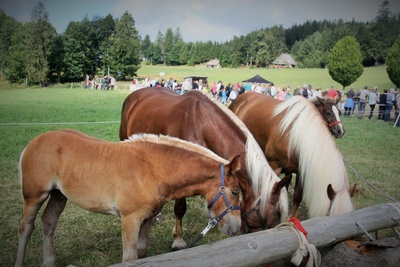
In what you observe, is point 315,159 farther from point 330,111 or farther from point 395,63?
point 395,63

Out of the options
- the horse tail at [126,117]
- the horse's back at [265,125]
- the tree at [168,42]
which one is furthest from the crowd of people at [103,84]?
the tree at [168,42]

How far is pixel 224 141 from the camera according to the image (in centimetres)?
355

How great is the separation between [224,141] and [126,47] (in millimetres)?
55103

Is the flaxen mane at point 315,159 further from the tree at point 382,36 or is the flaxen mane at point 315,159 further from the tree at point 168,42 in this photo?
the tree at point 168,42

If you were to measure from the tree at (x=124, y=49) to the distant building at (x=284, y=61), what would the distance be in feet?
149

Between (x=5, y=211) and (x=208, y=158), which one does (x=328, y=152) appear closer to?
(x=208, y=158)

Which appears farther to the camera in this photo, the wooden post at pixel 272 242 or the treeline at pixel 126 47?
the treeline at pixel 126 47

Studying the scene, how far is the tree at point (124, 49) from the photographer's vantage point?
5344 centimetres

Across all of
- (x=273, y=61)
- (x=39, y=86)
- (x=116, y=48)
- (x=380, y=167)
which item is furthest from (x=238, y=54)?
(x=380, y=167)

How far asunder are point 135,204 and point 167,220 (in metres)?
2.27

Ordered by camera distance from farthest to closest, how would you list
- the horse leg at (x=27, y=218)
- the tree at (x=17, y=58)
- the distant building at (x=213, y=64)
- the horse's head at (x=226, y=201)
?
the distant building at (x=213, y=64) → the tree at (x=17, y=58) → the horse leg at (x=27, y=218) → the horse's head at (x=226, y=201)

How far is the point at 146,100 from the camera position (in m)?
5.92

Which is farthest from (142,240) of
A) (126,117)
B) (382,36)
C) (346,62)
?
(382,36)

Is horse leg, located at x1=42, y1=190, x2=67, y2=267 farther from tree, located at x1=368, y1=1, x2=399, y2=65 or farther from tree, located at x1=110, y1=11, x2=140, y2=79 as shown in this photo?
tree, located at x1=368, y1=1, x2=399, y2=65
